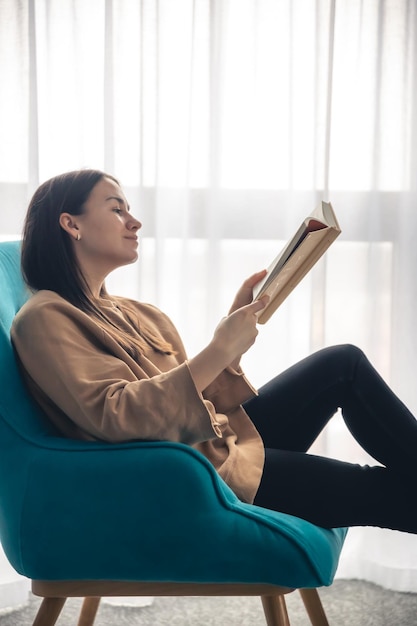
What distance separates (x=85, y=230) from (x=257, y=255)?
2.45 feet

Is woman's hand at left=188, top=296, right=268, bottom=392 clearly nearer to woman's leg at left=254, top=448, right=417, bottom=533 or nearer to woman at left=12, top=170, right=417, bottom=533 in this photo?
woman at left=12, top=170, right=417, bottom=533

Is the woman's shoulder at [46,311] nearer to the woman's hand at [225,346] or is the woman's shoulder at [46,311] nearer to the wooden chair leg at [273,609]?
the woman's hand at [225,346]

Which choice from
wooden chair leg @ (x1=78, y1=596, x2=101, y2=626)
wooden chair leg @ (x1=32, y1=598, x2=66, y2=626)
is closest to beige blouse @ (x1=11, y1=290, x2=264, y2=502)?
wooden chair leg @ (x1=32, y1=598, x2=66, y2=626)

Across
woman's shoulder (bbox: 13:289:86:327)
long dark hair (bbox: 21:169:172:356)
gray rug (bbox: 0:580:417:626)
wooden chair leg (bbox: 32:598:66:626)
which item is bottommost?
gray rug (bbox: 0:580:417:626)

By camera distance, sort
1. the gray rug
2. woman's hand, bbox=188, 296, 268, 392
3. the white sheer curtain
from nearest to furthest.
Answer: woman's hand, bbox=188, 296, 268, 392, the gray rug, the white sheer curtain

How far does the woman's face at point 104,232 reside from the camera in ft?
4.37

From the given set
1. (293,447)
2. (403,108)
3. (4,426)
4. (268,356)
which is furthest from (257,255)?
(4,426)

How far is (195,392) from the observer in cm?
111

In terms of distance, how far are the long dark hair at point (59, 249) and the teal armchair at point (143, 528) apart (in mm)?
281

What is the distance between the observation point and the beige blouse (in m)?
1.07

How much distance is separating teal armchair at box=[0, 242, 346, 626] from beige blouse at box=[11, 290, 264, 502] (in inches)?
1.7

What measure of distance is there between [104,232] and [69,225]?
0.21ft

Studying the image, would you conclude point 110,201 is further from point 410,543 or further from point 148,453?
point 410,543

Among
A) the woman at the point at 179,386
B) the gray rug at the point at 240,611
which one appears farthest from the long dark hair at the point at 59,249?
the gray rug at the point at 240,611
